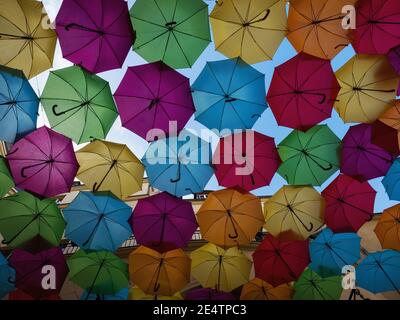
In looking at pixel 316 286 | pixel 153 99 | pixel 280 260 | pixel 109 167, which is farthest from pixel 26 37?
pixel 316 286

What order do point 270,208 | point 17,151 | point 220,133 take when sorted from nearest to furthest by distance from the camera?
point 17,151
point 220,133
point 270,208

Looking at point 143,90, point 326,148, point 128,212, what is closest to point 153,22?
point 143,90

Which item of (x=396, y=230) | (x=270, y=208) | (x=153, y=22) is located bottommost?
(x=396, y=230)

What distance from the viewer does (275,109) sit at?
23.4ft

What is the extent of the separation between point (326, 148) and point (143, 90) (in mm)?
4230

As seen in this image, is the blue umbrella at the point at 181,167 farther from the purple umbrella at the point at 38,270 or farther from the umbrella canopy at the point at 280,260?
the purple umbrella at the point at 38,270

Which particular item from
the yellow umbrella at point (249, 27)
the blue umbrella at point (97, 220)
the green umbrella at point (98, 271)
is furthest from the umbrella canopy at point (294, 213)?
the green umbrella at point (98, 271)

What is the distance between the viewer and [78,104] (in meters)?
6.75

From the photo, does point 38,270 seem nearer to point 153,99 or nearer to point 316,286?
point 153,99

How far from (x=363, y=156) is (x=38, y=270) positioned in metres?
8.14

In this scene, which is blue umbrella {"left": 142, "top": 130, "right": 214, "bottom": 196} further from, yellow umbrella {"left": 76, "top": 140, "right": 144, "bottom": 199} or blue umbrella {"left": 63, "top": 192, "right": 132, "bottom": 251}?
blue umbrella {"left": 63, "top": 192, "right": 132, "bottom": 251}

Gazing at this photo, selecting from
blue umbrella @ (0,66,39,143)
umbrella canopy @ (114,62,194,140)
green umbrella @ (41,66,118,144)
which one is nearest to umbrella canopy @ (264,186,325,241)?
umbrella canopy @ (114,62,194,140)

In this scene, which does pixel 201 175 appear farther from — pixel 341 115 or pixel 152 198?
pixel 341 115
